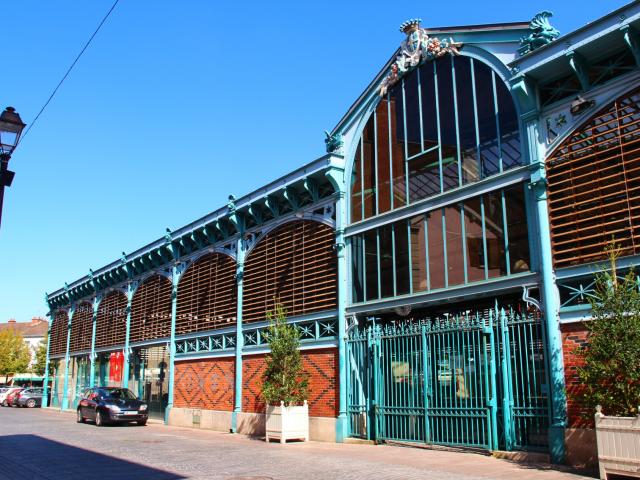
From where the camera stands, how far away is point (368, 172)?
17406mm

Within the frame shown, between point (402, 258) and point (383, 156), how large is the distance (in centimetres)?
304

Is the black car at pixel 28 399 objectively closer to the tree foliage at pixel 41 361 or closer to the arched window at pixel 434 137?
the tree foliage at pixel 41 361

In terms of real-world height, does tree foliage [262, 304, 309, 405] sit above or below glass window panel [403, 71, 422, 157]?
below

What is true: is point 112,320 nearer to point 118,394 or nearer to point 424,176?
point 118,394

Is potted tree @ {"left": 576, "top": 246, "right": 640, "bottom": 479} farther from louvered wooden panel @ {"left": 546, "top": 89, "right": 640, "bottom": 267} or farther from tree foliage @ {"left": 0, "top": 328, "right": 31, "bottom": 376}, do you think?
tree foliage @ {"left": 0, "top": 328, "right": 31, "bottom": 376}

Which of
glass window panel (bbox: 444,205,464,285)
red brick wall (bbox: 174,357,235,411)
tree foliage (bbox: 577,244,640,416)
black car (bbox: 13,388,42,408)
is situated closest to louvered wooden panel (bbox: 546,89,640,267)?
tree foliage (bbox: 577,244,640,416)

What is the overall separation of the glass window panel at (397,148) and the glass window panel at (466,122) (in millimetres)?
1982

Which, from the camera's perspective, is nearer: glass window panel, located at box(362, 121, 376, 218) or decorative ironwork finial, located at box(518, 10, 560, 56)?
decorative ironwork finial, located at box(518, 10, 560, 56)

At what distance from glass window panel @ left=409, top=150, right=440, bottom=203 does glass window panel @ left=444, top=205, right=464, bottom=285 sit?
856 millimetres

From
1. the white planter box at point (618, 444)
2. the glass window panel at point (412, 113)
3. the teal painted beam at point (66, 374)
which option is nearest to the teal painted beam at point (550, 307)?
the white planter box at point (618, 444)

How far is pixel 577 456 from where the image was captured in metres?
10.9

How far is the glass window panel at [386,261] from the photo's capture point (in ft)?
52.6

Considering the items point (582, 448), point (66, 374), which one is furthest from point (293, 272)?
point (66, 374)

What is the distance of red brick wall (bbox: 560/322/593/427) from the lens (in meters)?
11.1
